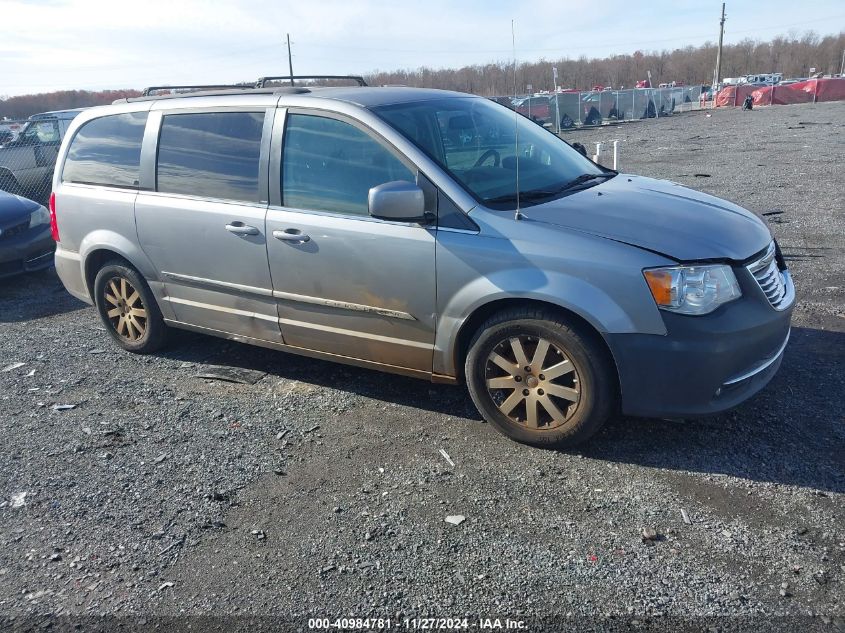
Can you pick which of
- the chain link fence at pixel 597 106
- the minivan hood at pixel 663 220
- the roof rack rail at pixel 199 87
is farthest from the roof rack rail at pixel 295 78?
the chain link fence at pixel 597 106

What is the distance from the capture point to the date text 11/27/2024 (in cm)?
265

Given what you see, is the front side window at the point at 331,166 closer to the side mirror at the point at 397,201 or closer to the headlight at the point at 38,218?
the side mirror at the point at 397,201

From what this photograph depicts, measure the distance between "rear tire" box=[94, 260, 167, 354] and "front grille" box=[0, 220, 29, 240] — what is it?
337 cm

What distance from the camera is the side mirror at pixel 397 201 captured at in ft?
12.5

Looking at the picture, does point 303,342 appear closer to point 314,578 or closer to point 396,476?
point 396,476

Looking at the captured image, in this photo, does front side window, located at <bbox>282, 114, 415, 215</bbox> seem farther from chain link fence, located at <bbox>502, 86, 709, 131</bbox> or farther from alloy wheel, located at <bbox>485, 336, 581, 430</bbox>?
chain link fence, located at <bbox>502, 86, 709, 131</bbox>

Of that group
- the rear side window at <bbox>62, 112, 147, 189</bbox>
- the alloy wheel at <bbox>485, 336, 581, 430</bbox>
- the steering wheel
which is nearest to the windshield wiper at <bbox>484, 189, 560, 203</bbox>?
the steering wheel

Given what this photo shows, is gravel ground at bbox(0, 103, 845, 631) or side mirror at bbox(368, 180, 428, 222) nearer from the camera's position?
gravel ground at bbox(0, 103, 845, 631)

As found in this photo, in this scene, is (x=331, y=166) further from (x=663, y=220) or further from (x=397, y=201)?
(x=663, y=220)

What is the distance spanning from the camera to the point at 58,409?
16.0 ft

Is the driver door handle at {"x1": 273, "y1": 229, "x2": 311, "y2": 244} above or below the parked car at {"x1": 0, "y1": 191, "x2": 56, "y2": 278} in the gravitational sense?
above

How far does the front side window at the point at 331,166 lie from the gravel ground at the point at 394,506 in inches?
52.9

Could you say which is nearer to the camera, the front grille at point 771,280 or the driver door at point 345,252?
the front grille at point 771,280

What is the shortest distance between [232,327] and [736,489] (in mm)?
A: 3369
